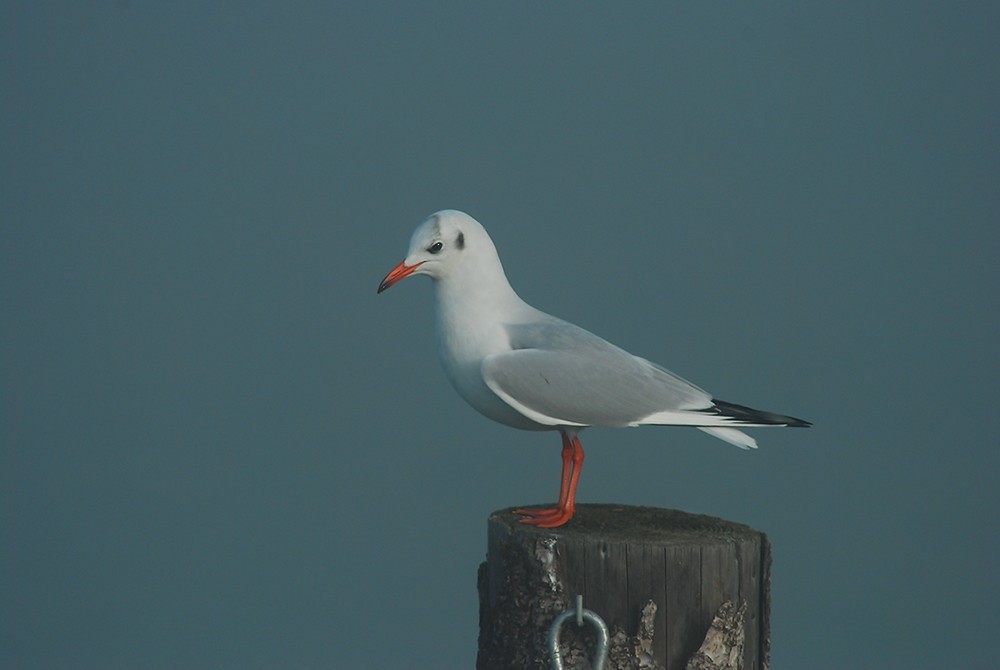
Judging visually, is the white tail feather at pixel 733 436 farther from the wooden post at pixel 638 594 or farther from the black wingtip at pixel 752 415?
the wooden post at pixel 638 594

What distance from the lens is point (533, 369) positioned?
3.82 m

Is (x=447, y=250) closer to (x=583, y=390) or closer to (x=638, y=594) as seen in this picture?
(x=583, y=390)

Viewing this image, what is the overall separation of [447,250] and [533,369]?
0.52 metres

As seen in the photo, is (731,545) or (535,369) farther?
(535,369)

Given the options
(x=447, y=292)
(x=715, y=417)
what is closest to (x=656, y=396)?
(x=715, y=417)

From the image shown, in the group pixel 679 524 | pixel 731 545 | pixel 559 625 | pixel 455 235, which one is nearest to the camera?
pixel 559 625

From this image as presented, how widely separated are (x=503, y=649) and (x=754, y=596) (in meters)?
0.76

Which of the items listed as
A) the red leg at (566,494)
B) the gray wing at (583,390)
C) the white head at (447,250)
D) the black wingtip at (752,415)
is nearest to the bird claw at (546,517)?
the red leg at (566,494)

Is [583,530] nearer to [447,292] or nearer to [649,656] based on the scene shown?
[649,656]

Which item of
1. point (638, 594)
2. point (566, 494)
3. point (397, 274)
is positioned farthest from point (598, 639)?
point (397, 274)

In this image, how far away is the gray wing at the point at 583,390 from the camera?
3.81m

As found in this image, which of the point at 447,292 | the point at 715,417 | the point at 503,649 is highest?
the point at 447,292

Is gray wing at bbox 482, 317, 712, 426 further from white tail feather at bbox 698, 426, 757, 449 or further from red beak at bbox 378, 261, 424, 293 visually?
red beak at bbox 378, 261, 424, 293

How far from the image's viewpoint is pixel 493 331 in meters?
4.00
